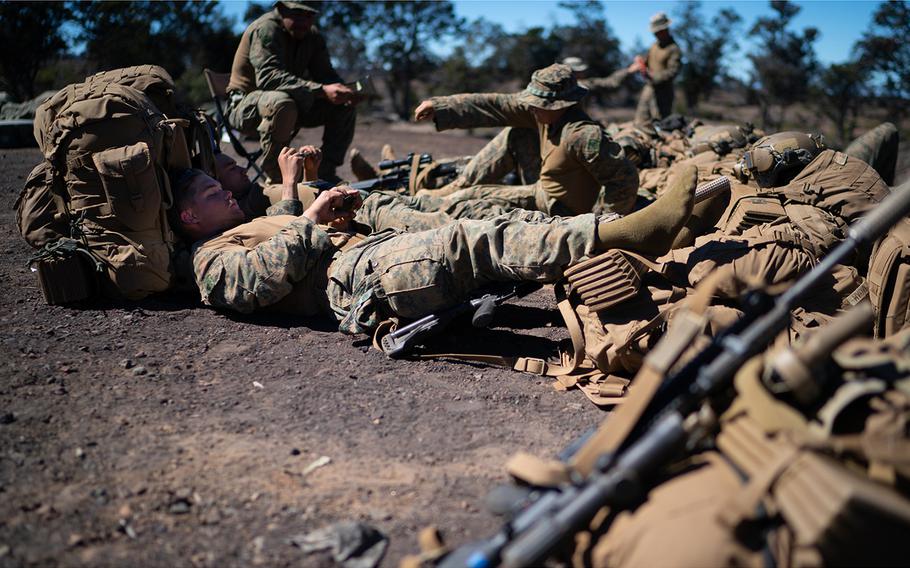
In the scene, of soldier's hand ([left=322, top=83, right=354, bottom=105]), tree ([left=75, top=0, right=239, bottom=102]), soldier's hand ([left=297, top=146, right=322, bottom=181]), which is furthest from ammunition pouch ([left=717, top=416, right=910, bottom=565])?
tree ([left=75, top=0, right=239, bottom=102])

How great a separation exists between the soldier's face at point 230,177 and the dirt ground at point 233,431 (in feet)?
3.51

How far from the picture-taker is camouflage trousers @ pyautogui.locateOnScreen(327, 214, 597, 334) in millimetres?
3439

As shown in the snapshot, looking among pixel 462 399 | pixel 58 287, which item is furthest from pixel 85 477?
pixel 58 287

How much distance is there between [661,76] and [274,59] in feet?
23.9

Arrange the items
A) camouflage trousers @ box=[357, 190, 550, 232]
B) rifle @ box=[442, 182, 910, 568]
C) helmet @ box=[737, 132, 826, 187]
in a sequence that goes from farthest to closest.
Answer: helmet @ box=[737, 132, 826, 187] → camouflage trousers @ box=[357, 190, 550, 232] → rifle @ box=[442, 182, 910, 568]

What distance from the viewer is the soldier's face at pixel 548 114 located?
5105mm

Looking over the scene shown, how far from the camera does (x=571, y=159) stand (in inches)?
205

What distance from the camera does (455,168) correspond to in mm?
6699

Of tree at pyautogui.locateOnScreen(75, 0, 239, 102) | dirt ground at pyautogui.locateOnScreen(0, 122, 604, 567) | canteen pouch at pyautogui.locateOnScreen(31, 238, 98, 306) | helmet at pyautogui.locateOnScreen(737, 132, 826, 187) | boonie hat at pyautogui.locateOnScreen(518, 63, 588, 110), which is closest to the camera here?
dirt ground at pyautogui.locateOnScreen(0, 122, 604, 567)

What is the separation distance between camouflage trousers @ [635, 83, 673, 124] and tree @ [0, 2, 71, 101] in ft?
40.5

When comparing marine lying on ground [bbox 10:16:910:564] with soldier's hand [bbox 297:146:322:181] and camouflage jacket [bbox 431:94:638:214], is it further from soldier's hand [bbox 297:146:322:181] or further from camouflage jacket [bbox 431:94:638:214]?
soldier's hand [bbox 297:146:322:181]

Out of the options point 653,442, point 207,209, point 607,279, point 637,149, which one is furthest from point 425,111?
point 653,442

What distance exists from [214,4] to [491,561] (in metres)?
19.0

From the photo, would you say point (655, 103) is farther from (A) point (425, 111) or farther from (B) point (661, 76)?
(A) point (425, 111)
